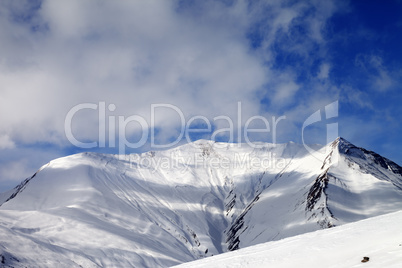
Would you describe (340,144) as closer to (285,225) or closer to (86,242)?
(285,225)

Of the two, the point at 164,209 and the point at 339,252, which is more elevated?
the point at 164,209

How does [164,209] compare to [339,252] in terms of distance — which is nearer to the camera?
[339,252]

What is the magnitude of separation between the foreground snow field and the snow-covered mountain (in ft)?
151

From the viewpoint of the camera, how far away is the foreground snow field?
1065cm

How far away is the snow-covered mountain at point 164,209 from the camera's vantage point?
3014 inches

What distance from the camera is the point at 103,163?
180 m

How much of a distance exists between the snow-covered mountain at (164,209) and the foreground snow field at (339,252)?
151ft

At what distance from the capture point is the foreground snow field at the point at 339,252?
10.6 m

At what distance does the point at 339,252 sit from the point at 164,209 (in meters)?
144

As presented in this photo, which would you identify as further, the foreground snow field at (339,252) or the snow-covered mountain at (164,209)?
the snow-covered mountain at (164,209)

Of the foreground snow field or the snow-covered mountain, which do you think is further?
the snow-covered mountain

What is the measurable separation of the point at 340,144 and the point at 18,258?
15551 centimetres

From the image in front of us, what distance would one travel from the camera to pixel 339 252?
42.1 ft

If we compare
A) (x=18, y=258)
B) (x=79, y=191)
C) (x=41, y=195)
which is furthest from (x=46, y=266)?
(x=41, y=195)
